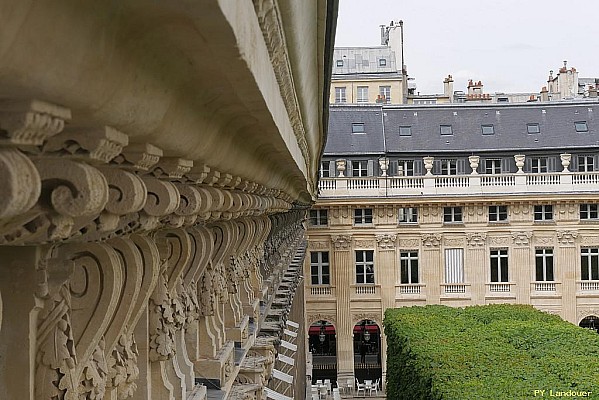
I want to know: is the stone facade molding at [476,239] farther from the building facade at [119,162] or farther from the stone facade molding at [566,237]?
the building facade at [119,162]

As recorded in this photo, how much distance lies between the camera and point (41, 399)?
227 centimetres

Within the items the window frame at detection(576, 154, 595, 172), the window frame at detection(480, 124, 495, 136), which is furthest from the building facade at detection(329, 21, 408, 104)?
the window frame at detection(576, 154, 595, 172)

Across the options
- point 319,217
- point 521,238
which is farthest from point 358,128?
point 521,238

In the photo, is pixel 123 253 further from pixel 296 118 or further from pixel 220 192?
pixel 296 118

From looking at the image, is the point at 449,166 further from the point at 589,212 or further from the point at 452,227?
the point at 589,212

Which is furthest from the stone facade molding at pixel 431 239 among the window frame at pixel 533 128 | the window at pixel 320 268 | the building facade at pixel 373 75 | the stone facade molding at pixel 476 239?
the building facade at pixel 373 75

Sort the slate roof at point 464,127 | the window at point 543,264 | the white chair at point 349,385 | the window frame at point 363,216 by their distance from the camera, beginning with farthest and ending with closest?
the slate roof at point 464,127, the window frame at point 363,216, the window at point 543,264, the white chair at point 349,385

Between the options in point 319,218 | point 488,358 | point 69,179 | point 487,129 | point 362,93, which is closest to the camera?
point 69,179

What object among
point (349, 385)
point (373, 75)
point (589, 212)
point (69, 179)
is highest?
point (373, 75)

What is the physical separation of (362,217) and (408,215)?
1.67 m

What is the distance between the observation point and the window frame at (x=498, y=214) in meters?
33.9

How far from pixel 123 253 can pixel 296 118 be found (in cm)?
238

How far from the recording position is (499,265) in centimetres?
3406

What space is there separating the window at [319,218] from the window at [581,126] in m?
9.89
